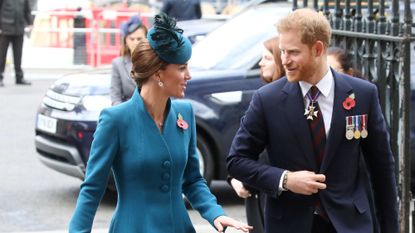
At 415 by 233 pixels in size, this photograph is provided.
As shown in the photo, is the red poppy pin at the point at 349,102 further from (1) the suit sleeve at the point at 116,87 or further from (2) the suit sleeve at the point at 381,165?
(1) the suit sleeve at the point at 116,87

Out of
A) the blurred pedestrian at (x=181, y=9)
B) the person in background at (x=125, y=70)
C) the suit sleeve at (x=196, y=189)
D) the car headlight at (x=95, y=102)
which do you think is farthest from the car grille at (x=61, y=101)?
the blurred pedestrian at (x=181, y=9)

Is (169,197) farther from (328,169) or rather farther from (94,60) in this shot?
(94,60)

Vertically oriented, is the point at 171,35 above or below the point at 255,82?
above

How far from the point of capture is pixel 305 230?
14.7 ft

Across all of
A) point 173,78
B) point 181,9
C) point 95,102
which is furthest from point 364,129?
point 181,9

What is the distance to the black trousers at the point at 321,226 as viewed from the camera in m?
4.57

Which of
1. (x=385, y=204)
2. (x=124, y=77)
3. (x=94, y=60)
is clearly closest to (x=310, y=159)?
(x=385, y=204)

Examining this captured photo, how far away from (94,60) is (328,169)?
1779 centimetres

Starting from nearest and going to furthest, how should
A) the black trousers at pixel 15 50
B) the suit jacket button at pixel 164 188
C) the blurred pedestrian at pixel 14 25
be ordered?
the suit jacket button at pixel 164 188 < the blurred pedestrian at pixel 14 25 < the black trousers at pixel 15 50

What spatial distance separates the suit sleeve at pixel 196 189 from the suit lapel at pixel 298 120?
441mm

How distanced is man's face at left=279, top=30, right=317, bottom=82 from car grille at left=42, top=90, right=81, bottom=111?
5.41 m

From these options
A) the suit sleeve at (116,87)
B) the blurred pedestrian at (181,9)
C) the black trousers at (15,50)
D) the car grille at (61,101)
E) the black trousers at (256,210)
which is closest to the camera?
the black trousers at (256,210)

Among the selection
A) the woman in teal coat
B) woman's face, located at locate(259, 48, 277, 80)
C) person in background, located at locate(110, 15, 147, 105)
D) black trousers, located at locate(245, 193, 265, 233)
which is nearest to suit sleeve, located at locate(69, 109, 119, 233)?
the woman in teal coat

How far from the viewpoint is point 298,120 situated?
449 cm
